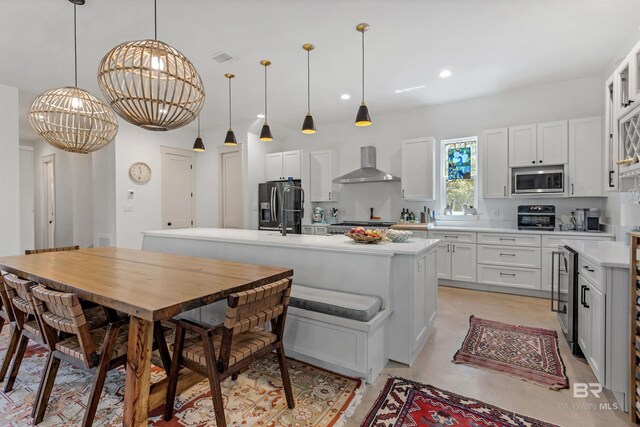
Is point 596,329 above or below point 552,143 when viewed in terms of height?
below

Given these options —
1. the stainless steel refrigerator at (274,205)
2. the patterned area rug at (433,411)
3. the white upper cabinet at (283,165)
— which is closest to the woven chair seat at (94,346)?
the patterned area rug at (433,411)

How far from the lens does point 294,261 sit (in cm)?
282

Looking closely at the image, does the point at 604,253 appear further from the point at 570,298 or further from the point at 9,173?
the point at 9,173

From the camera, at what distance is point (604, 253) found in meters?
2.18

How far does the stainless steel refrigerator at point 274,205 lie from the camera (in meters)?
5.70

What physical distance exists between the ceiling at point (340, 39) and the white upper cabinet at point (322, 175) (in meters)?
1.66

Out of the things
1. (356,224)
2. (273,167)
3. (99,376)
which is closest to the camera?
(99,376)

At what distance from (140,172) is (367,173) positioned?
13.1 feet

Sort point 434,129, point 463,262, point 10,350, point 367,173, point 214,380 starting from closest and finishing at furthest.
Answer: point 214,380, point 10,350, point 463,262, point 434,129, point 367,173

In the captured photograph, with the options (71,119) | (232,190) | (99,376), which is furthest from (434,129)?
(99,376)

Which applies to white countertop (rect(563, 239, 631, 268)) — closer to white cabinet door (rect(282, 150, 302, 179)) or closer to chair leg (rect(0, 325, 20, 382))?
chair leg (rect(0, 325, 20, 382))

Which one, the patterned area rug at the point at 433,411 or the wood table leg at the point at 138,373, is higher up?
the wood table leg at the point at 138,373

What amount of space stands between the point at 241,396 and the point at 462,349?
1.82m

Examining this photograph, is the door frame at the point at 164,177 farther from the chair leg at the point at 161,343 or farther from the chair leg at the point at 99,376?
the chair leg at the point at 99,376
